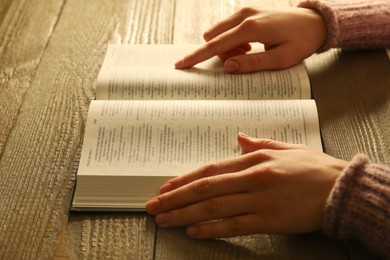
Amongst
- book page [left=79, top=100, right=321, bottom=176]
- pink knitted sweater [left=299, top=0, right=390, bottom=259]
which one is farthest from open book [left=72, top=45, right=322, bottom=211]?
pink knitted sweater [left=299, top=0, right=390, bottom=259]

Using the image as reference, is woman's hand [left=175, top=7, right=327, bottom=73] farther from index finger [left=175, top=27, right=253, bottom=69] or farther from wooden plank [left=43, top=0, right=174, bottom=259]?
wooden plank [left=43, top=0, right=174, bottom=259]

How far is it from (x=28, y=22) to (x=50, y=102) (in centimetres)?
26

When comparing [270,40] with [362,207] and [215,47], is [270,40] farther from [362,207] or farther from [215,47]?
[362,207]

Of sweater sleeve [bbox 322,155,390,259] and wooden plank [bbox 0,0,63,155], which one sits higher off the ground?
sweater sleeve [bbox 322,155,390,259]

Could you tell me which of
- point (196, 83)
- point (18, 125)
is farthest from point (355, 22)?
point (18, 125)

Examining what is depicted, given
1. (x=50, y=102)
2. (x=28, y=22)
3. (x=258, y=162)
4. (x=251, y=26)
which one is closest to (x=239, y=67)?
(x=251, y=26)

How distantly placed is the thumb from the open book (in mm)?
11

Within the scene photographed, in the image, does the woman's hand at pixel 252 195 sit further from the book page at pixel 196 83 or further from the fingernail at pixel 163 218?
the book page at pixel 196 83

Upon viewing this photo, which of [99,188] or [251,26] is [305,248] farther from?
[251,26]

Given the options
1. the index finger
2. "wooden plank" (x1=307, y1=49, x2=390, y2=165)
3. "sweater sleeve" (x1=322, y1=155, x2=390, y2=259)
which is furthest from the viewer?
the index finger

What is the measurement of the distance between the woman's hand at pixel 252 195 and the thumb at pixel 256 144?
0.02 metres

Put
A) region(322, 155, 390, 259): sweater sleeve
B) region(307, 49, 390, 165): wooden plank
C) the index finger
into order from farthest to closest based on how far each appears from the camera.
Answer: the index finger < region(307, 49, 390, 165): wooden plank < region(322, 155, 390, 259): sweater sleeve

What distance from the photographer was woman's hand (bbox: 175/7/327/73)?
750 mm

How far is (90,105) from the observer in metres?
0.69
